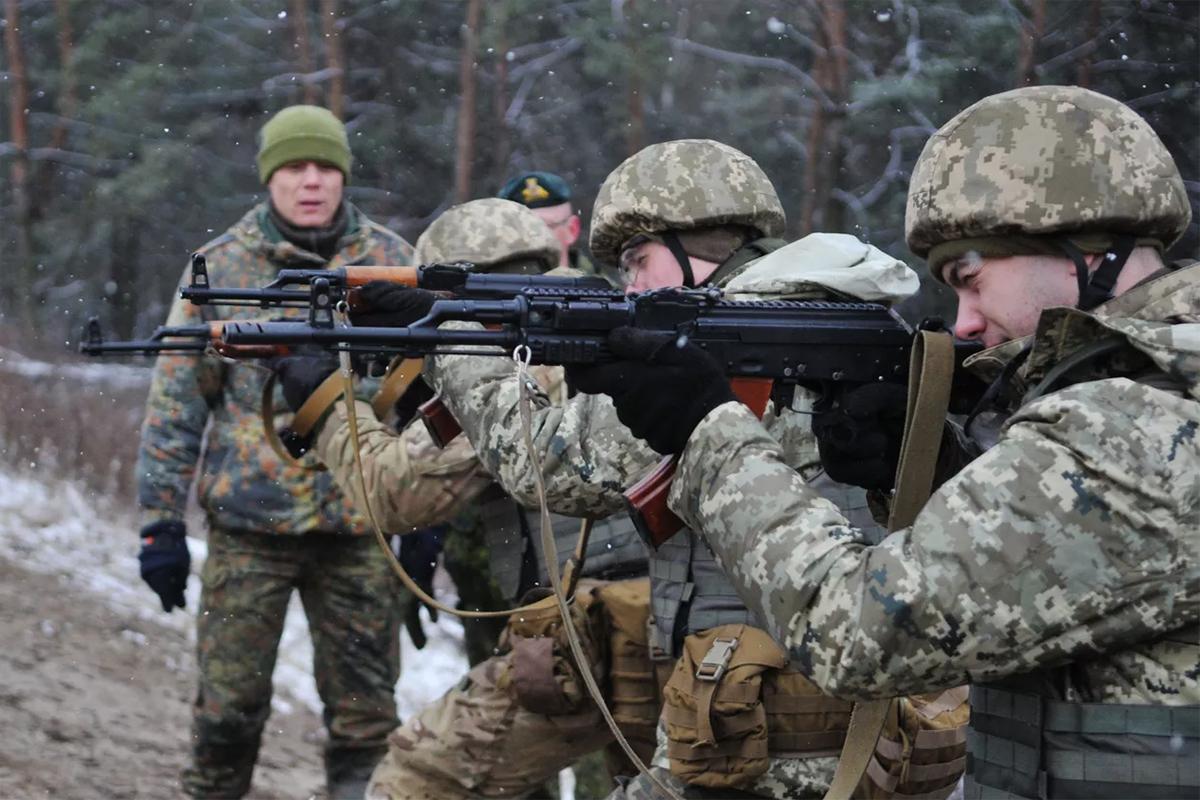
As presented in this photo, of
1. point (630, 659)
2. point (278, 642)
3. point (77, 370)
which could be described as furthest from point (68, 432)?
point (630, 659)

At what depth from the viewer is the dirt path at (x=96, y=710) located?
7.06 metres

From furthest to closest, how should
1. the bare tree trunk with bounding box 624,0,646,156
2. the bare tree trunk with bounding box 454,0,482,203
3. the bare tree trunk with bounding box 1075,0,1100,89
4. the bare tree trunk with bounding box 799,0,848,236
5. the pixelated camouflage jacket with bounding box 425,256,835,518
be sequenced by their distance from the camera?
the bare tree trunk with bounding box 454,0,482,203, the bare tree trunk with bounding box 624,0,646,156, the bare tree trunk with bounding box 799,0,848,236, the bare tree trunk with bounding box 1075,0,1100,89, the pixelated camouflage jacket with bounding box 425,256,835,518

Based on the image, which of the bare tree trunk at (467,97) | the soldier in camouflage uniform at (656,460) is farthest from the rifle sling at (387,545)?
the bare tree trunk at (467,97)

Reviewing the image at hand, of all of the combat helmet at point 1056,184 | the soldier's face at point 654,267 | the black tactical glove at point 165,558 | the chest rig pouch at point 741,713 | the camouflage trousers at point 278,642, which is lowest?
the camouflage trousers at point 278,642

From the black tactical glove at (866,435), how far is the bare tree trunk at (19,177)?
16411mm

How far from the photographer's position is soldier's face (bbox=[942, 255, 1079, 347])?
2729 millimetres

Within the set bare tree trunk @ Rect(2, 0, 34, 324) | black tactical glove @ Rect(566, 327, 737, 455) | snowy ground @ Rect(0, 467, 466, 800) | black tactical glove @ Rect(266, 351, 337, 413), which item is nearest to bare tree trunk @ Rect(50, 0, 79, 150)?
bare tree trunk @ Rect(2, 0, 34, 324)

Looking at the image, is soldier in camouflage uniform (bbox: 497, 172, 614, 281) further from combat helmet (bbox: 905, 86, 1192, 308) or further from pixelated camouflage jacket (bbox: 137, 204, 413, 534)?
combat helmet (bbox: 905, 86, 1192, 308)

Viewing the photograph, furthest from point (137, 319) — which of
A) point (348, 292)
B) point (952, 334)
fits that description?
point (952, 334)

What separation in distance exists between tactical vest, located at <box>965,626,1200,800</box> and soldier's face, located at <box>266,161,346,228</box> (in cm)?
443

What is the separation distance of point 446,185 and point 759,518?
570 inches

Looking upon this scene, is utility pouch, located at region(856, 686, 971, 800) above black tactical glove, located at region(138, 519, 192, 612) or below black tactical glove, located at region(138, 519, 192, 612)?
above

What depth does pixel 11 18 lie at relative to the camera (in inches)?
705

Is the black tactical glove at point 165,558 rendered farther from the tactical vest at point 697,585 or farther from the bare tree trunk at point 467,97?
the bare tree trunk at point 467,97
